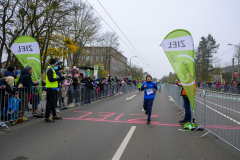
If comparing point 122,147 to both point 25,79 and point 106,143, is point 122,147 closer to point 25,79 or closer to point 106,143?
point 106,143

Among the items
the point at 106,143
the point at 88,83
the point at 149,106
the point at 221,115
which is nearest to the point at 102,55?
the point at 88,83

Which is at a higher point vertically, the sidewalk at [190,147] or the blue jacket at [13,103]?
the blue jacket at [13,103]

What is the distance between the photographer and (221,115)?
4695 mm

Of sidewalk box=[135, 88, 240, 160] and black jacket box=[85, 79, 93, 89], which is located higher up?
black jacket box=[85, 79, 93, 89]

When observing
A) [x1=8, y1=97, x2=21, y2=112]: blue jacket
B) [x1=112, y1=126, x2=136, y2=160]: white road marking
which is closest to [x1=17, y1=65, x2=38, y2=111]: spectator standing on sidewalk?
[x1=8, y1=97, x2=21, y2=112]: blue jacket

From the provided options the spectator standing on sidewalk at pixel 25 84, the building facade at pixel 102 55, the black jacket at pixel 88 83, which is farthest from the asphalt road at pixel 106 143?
the building facade at pixel 102 55

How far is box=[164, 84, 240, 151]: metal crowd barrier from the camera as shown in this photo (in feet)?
14.1

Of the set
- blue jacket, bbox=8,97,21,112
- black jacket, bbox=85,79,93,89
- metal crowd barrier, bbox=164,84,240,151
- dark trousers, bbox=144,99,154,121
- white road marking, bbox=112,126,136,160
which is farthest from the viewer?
black jacket, bbox=85,79,93,89

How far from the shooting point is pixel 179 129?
624cm

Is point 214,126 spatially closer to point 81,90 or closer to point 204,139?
point 204,139

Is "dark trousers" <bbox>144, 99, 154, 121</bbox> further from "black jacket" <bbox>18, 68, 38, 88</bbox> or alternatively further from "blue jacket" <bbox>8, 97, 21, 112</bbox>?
"blue jacket" <bbox>8, 97, 21, 112</bbox>

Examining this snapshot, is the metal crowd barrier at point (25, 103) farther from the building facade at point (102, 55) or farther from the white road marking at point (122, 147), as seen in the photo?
the building facade at point (102, 55)

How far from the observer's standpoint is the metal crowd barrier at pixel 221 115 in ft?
14.1

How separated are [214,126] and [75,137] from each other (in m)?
3.71
